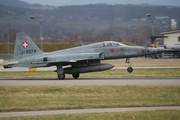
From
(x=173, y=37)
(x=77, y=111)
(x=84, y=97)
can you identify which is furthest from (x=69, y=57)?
(x=173, y=37)

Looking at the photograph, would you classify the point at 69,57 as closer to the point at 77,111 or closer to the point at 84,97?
the point at 84,97

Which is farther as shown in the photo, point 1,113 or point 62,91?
point 62,91

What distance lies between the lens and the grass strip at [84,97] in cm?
1605

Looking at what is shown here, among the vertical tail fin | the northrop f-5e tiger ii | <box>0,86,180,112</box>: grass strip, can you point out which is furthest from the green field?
the vertical tail fin

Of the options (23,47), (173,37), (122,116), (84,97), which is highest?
(173,37)

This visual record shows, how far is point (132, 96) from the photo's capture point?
18.0 m

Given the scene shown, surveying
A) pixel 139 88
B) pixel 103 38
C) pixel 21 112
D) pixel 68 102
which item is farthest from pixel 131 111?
pixel 103 38

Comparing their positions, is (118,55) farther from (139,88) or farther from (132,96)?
(132,96)

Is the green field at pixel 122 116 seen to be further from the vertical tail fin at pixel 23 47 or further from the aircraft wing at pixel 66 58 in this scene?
the vertical tail fin at pixel 23 47

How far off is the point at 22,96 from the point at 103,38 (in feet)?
317

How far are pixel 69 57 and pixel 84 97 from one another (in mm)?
8909

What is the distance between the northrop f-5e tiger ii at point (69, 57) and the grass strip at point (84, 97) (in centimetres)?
578

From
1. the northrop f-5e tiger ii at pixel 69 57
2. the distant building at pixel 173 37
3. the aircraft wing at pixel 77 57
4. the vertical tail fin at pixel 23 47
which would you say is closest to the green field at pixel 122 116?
the northrop f-5e tiger ii at pixel 69 57

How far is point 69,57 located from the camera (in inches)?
1045
